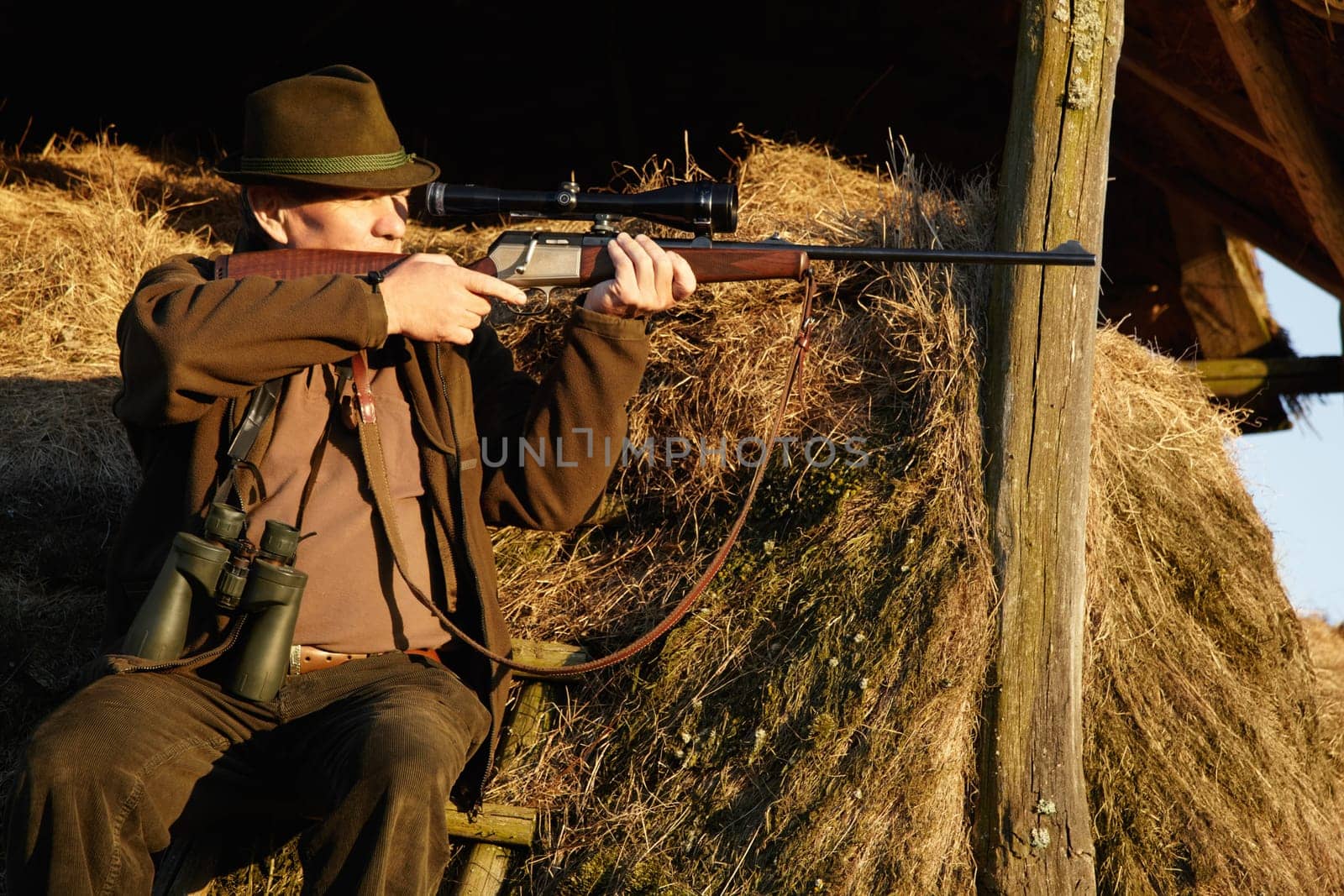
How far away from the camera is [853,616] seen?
12.2 feet

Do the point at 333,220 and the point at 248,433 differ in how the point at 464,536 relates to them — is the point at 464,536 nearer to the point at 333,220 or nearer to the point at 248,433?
the point at 248,433

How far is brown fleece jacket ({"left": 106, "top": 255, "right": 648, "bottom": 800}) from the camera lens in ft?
10.4

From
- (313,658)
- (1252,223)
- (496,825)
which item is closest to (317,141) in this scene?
(313,658)

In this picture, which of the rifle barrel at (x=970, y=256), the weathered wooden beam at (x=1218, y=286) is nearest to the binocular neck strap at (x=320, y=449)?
the rifle barrel at (x=970, y=256)

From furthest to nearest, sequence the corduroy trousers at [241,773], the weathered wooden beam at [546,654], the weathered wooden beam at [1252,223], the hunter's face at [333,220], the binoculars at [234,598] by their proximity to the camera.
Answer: the weathered wooden beam at [1252,223], the weathered wooden beam at [546,654], the hunter's face at [333,220], the binoculars at [234,598], the corduroy trousers at [241,773]

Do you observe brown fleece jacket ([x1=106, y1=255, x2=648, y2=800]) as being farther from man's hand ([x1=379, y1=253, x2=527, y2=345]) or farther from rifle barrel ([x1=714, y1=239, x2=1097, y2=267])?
rifle barrel ([x1=714, y1=239, x2=1097, y2=267])

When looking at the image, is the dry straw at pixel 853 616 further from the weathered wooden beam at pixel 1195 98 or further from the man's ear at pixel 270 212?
the weathered wooden beam at pixel 1195 98

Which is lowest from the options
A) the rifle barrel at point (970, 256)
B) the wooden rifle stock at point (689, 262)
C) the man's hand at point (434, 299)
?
the man's hand at point (434, 299)

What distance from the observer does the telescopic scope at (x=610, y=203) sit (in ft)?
11.5

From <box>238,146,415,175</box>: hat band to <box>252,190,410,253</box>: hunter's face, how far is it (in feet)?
0.27

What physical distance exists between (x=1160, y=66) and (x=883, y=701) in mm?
4100

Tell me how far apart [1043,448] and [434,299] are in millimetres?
1854

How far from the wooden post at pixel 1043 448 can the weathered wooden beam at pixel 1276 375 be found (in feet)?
14.1

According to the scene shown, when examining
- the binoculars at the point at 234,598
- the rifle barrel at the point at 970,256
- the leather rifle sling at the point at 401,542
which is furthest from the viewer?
the rifle barrel at the point at 970,256
